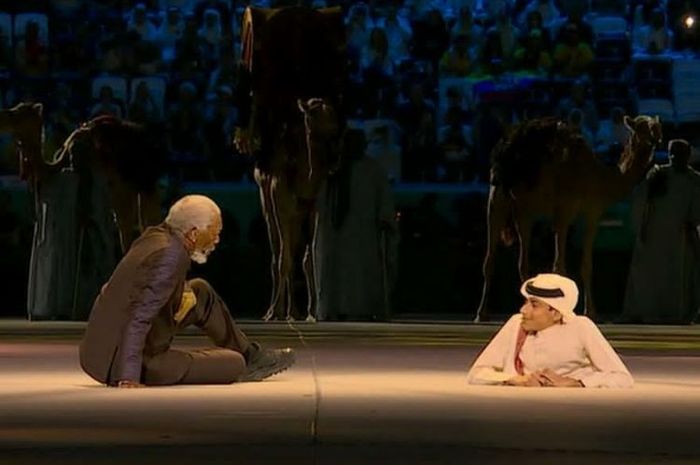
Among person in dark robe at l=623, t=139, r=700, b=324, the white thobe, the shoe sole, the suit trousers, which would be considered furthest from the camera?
person in dark robe at l=623, t=139, r=700, b=324

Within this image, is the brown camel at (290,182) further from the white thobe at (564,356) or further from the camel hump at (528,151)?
the white thobe at (564,356)

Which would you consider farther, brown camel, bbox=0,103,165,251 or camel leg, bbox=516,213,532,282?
brown camel, bbox=0,103,165,251

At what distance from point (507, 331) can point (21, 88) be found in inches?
507

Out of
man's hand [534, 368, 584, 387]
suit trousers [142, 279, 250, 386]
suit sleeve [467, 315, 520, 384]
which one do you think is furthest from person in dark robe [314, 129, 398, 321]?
man's hand [534, 368, 584, 387]

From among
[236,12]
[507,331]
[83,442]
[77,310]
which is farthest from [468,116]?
[83,442]

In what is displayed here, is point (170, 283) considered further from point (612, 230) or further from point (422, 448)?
point (612, 230)

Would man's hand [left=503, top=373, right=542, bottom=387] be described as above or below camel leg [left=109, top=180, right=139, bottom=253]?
above

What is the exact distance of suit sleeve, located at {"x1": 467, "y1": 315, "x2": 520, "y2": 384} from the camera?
12273mm

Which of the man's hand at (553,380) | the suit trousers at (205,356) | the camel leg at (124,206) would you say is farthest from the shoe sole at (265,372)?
the camel leg at (124,206)

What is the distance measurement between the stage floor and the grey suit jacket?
0.18m

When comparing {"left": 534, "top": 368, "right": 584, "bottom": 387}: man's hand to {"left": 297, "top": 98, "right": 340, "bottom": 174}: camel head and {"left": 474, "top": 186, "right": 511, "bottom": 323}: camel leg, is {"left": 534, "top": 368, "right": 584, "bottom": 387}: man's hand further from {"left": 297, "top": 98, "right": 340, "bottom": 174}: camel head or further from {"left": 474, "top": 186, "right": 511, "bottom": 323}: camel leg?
{"left": 474, "top": 186, "right": 511, "bottom": 323}: camel leg

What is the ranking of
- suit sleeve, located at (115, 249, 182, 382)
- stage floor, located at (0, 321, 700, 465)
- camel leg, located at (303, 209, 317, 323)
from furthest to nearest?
camel leg, located at (303, 209, 317, 323) → suit sleeve, located at (115, 249, 182, 382) → stage floor, located at (0, 321, 700, 465)

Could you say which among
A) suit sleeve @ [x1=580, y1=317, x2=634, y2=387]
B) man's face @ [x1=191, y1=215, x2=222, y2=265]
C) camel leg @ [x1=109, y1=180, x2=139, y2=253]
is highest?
man's face @ [x1=191, y1=215, x2=222, y2=265]

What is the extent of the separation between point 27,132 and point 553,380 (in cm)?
1055
